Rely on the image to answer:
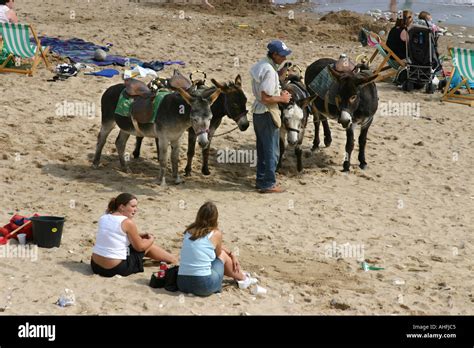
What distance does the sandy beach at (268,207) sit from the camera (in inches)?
322

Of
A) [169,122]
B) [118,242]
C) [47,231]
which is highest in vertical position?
[169,122]

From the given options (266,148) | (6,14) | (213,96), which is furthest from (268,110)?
(6,14)

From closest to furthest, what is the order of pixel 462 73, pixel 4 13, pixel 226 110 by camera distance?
pixel 226 110 < pixel 462 73 < pixel 4 13

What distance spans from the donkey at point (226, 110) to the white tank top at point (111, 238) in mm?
3856

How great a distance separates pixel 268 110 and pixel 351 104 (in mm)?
1663

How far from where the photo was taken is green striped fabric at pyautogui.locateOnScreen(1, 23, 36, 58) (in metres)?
16.4

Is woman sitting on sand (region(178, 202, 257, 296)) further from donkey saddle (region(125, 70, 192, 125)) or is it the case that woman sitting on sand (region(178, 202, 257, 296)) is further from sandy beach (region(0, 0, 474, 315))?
donkey saddle (region(125, 70, 192, 125))

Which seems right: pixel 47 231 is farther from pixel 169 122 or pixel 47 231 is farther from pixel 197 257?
pixel 169 122

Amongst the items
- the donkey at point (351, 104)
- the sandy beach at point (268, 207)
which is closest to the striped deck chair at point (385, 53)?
the sandy beach at point (268, 207)

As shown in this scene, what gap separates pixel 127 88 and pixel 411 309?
222 inches

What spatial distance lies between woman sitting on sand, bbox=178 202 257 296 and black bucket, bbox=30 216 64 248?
5.63 ft

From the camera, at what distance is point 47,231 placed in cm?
906
